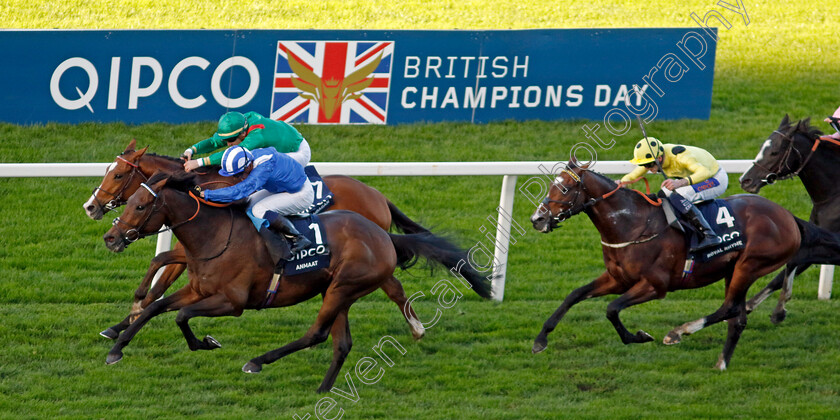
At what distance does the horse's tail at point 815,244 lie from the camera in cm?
743

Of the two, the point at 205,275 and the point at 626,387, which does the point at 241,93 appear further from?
the point at 626,387

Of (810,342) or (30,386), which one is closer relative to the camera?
(30,386)

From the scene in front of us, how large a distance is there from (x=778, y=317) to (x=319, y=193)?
342cm

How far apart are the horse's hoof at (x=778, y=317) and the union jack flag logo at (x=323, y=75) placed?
15.6 ft

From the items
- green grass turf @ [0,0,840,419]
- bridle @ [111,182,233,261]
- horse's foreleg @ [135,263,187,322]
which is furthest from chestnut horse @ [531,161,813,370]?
horse's foreleg @ [135,263,187,322]

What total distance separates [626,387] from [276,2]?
10.4 meters

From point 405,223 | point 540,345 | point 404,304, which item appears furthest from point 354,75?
point 540,345

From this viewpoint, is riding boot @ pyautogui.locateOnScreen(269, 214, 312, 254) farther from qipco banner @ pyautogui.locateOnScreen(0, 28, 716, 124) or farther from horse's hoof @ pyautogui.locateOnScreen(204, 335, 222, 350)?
qipco banner @ pyautogui.locateOnScreen(0, 28, 716, 124)

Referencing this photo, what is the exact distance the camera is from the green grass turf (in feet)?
20.8

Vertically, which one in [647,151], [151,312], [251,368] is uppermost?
[647,151]

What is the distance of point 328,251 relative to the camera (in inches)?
257

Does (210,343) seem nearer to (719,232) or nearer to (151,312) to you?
(151,312)

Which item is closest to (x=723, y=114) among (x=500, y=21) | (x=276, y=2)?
(x=500, y=21)

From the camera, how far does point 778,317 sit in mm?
7980
